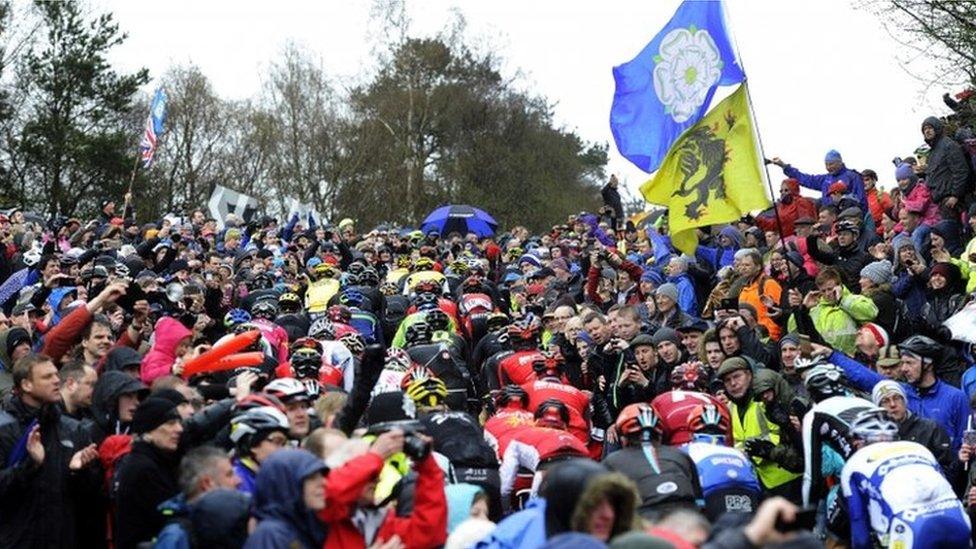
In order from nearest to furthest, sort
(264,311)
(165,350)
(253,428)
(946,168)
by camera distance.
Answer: (253,428) < (165,350) < (264,311) < (946,168)

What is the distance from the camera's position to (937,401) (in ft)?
46.0

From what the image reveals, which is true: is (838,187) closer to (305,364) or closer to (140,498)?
(305,364)

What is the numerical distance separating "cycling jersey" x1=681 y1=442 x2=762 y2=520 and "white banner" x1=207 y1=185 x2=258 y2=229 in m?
30.3

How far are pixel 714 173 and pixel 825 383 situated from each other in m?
4.29

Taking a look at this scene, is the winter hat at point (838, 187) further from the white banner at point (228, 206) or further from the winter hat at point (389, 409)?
the white banner at point (228, 206)

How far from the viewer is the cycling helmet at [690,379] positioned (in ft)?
46.6

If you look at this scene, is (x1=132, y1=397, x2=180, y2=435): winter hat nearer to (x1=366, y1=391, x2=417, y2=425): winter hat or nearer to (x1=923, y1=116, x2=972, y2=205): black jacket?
(x1=366, y1=391, x2=417, y2=425): winter hat

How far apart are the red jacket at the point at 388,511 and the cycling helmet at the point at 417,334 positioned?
9225 millimetres

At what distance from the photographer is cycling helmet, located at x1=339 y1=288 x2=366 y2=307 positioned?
21.4 meters

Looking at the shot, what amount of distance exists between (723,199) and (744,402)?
10.3ft

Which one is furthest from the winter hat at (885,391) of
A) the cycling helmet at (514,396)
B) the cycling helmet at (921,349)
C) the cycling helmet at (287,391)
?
the cycling helmet at (287,391)

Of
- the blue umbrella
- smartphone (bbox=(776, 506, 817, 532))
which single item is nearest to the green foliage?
the blue umbrella

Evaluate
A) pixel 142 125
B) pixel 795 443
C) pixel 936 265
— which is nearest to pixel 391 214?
pixel 142 125

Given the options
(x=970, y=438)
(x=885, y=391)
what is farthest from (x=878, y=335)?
(x=970, y=438)
